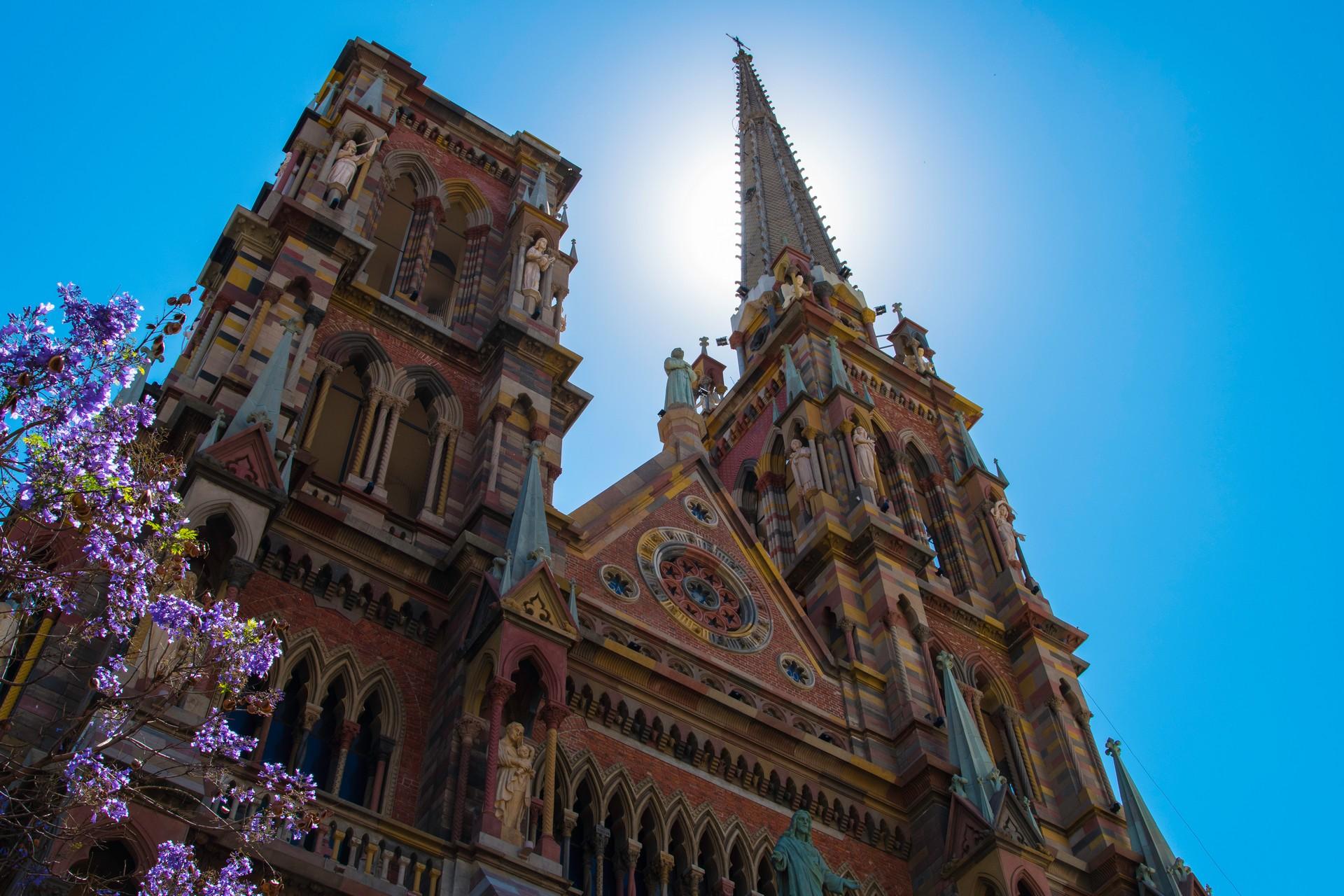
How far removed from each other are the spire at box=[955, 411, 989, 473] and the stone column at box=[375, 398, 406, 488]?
14.7m

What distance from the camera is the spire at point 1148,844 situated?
21.2 m

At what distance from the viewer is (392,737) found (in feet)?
51.5

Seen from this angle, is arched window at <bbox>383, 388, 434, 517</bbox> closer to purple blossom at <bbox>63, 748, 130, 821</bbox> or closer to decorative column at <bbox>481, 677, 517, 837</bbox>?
decorative column at <bbox>481, 677, 517, 837</bbox>

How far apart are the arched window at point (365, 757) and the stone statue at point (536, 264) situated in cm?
974

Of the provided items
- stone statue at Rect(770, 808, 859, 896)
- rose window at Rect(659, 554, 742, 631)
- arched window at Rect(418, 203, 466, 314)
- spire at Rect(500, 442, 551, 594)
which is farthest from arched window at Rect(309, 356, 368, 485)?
stone statue at Rect(770, 808, 859, 896)

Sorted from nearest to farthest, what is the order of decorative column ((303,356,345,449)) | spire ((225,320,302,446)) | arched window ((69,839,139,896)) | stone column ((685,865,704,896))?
arched window ((69,839,139,896)) < spire ((225,320,302,446)) < stone column ((685,865,704,896)) < decorative column ((303,356,345,449))

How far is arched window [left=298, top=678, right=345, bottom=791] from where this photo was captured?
15.2 meters

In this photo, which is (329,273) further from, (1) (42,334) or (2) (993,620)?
(2) (993,620)

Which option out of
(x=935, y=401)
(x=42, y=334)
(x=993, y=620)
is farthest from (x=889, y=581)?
(x=42, y=334)

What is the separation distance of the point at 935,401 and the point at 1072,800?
12363mm

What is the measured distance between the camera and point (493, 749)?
14.8 metres

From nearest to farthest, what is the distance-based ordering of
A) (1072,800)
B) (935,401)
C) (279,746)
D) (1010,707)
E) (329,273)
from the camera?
1. (279,746)
2. (329,273)
3. (1072,800)
4. (1010,707)
5. (935,401)

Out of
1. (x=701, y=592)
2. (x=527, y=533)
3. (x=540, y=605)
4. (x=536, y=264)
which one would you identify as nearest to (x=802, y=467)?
(x=701, y=592)

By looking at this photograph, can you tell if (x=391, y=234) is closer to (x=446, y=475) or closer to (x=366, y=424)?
(x=366, y=424)
